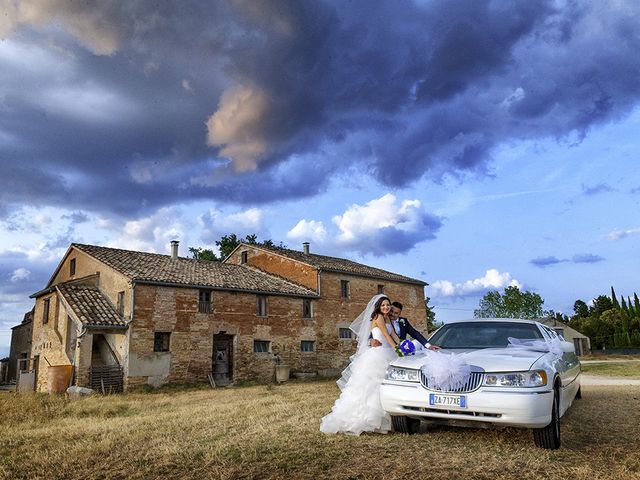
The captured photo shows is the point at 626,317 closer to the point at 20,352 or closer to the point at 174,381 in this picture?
the point at 174,381

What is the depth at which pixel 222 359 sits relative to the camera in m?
22.0

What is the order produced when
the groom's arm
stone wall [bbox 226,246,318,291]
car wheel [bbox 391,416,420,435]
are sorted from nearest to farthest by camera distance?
car wheel [bbox 391,416,420,435] → the groom's arm → stone wall [bbox 226,246,318,291]

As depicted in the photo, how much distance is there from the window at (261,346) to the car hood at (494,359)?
17494 millimetres

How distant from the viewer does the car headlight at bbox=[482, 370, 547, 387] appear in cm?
522

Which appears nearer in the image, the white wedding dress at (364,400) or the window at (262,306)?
the white wedding dress at (364,400)

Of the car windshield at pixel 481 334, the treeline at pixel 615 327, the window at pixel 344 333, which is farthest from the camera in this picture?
the treeline at pixel 615 327

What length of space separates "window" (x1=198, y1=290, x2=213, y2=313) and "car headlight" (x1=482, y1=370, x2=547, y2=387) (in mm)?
17454

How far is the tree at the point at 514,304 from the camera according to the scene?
5462 centimetres

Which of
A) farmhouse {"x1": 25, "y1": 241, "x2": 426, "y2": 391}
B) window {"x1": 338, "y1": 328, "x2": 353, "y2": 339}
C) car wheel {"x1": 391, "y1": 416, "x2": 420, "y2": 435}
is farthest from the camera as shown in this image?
window {"x1": 338, "y1": 328, "x2": 353, "y2": 339}

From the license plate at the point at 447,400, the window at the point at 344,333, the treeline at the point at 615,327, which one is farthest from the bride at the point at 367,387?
the treeline at the point at 615,327

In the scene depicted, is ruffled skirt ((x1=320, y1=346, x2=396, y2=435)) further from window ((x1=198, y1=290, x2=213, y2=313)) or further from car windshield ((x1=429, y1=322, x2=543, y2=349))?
window ((x1=198, y1=290, x2=213, y2=313))

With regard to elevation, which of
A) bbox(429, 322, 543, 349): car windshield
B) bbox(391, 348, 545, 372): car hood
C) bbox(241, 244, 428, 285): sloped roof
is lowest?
bbox(391, 348, 545, 372): car hood

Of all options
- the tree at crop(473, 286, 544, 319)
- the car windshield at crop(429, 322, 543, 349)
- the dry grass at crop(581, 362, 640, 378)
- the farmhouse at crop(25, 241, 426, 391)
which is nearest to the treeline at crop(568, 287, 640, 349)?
the tree at crop(473, 286, 544, 319)

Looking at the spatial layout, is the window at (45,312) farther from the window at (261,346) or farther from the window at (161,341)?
the window at (261,346)
